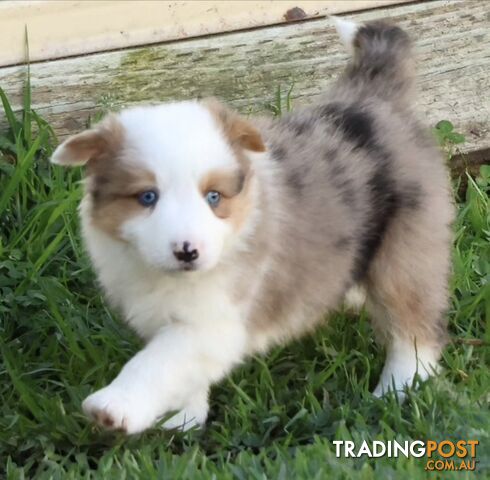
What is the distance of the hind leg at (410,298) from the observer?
411cm

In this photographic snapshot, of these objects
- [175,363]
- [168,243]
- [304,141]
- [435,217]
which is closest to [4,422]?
[175,363]

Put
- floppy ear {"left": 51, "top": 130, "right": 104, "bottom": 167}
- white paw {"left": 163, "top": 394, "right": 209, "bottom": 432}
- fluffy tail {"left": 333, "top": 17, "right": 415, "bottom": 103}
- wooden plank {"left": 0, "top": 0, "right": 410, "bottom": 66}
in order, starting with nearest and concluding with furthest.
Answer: floppy ear {"left": 51, "top": 130, "right": 104, "bottom": 167}, white paw {"left": 163, "top": 394, "right": 209, "bottom": 432}, fluffy tail {"left": 333, "top": 17, "right": 415, "bottom": 103}, wooden plank {"left": 0, "top": 0, "right": 410, "bottom": 66}

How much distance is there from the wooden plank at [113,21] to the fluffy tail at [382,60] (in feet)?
4.09

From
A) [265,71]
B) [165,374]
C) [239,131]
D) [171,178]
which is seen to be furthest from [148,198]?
[265,71]

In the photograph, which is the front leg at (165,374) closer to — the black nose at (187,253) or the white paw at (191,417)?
the white paw at (191,417)

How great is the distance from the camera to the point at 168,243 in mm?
3299

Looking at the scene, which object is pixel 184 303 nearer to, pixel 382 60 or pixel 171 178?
pixel 171 178

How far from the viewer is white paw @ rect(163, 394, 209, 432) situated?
4014mm

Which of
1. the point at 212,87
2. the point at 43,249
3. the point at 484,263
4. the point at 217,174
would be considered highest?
the point at 217,174

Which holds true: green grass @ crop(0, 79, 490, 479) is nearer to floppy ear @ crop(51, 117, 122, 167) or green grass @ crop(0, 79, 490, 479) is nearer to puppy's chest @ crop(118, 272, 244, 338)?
puppy's chest @ crop(118, 272, 244, 338)

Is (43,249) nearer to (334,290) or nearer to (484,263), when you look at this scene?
(334,290)

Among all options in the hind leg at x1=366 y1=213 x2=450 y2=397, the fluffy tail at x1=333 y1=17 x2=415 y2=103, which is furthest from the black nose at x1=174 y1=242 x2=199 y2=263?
the fluffy tail at x1=333 y1=17 x2=415 y2=103

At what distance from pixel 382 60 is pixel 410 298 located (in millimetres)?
933

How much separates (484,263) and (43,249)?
1993mm
